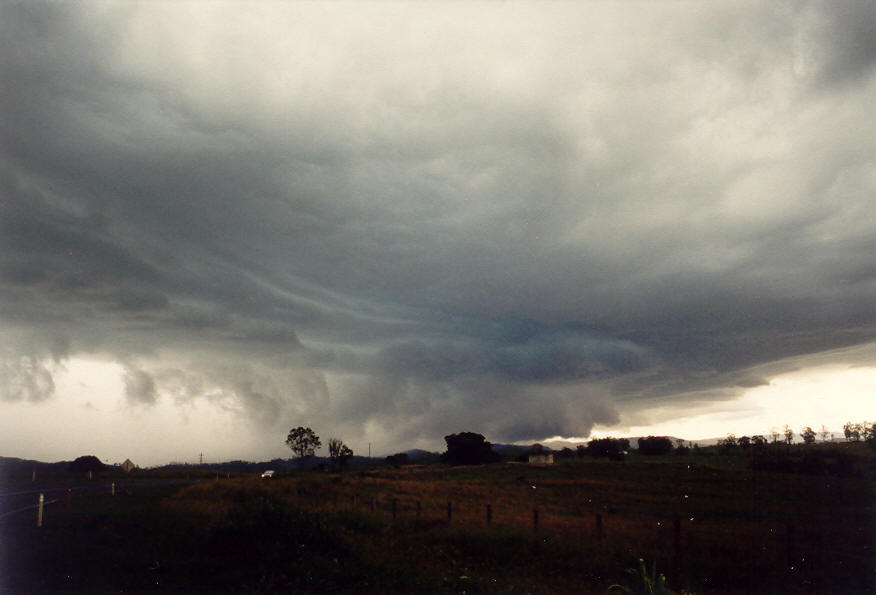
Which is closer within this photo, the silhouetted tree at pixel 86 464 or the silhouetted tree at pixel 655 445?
the silhouetted tree at pixel 86 464

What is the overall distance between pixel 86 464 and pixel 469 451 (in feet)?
328

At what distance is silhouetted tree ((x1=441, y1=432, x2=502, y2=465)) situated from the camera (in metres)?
146

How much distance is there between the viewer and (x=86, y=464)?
149750mm

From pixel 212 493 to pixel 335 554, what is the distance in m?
28.3

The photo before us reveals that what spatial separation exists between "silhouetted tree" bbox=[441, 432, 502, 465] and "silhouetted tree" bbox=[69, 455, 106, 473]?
89572 mm

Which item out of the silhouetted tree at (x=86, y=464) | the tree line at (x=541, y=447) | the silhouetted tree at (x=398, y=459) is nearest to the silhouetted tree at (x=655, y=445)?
the tree line at (x=541, y=447)

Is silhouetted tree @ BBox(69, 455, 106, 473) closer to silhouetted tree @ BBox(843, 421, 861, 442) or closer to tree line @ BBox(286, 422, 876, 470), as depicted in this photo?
tree line @ BBox(286, 422, 876, 470)

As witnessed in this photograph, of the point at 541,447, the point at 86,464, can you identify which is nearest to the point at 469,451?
the point at 541,447

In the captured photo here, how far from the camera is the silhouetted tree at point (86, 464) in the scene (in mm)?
145062

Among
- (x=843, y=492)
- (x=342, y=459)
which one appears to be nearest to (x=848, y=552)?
(x=843, y=492)

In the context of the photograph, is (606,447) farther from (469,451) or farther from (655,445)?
(469,451)

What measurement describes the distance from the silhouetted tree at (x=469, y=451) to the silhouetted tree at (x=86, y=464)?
89572 millimetres

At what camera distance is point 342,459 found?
14125cm

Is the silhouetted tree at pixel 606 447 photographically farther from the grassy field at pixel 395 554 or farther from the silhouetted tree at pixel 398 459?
the grassy field at pixel 395 554
